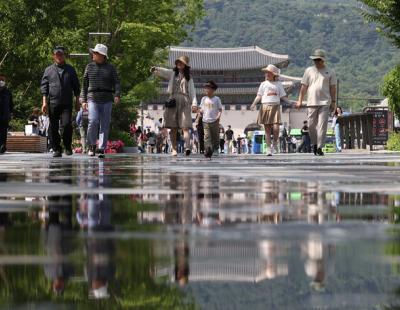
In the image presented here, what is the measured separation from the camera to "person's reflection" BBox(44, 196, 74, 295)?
3.27 metres

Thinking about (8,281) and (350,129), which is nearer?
(8,281)

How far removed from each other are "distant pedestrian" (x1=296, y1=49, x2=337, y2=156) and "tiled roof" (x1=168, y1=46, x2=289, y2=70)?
287 ft

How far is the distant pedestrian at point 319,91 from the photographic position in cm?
2164

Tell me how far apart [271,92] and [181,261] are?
64.5ft

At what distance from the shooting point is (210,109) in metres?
23.7

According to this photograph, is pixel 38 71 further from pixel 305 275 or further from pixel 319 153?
pixel 305 275

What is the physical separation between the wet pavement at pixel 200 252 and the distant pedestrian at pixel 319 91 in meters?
14.3

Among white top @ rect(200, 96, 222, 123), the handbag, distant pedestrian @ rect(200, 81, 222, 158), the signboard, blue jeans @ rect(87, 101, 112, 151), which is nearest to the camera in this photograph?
blue jeans @ rect(87, 101, 112, 151)

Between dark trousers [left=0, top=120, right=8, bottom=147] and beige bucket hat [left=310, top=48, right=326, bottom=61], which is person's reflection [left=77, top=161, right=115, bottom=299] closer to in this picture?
beige bucket hat [left=310, top=48, right=326, bottom=61]

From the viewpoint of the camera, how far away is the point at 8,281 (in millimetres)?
3207

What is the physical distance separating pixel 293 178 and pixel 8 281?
7.62 metres

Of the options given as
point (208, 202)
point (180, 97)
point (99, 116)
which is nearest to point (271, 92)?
point (180, 97)

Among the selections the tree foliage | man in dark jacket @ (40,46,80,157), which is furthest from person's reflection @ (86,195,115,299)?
the tree foliage

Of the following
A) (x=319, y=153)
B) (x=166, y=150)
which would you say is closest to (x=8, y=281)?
(x=319, y=153)
